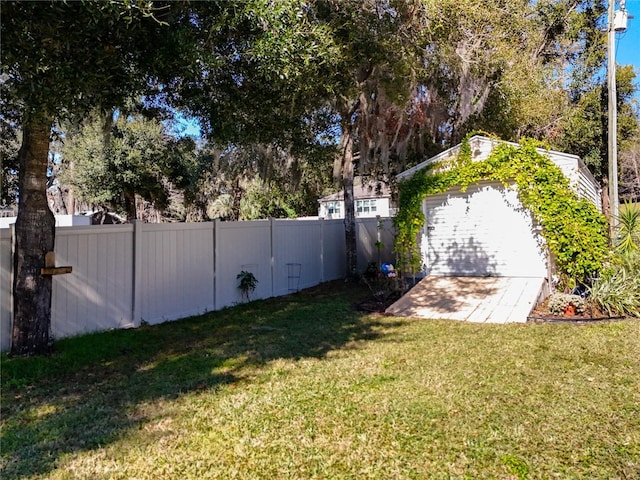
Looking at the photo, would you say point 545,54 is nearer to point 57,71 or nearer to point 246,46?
point 246,46

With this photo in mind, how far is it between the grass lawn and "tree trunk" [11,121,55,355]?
12.1 inches

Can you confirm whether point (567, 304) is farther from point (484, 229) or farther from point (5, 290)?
point (5, 290)

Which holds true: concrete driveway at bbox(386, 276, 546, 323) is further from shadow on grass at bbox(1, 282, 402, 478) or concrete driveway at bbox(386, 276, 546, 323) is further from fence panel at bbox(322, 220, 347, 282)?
fence panel at bbox(322, 220, 347, 282)

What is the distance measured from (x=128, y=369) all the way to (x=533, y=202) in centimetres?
Result: 734

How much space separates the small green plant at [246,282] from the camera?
27.4 feet

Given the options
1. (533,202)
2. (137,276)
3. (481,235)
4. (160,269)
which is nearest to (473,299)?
(481,235)

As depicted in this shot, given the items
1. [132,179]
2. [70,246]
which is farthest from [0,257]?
[132,179]

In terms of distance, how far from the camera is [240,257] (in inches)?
331

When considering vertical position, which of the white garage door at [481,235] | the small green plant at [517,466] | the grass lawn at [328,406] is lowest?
the small green plant at [517,466]

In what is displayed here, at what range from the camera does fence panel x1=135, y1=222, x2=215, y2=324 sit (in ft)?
21.3

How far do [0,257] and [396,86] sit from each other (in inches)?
273

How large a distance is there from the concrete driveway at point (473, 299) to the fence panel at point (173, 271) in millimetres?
3283

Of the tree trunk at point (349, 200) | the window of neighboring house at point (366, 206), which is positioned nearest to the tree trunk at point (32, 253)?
the tree trunk at point (349, 200)

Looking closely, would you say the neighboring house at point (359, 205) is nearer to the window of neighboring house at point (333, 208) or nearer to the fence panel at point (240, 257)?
the window of neighboring house at point (333, 208)
